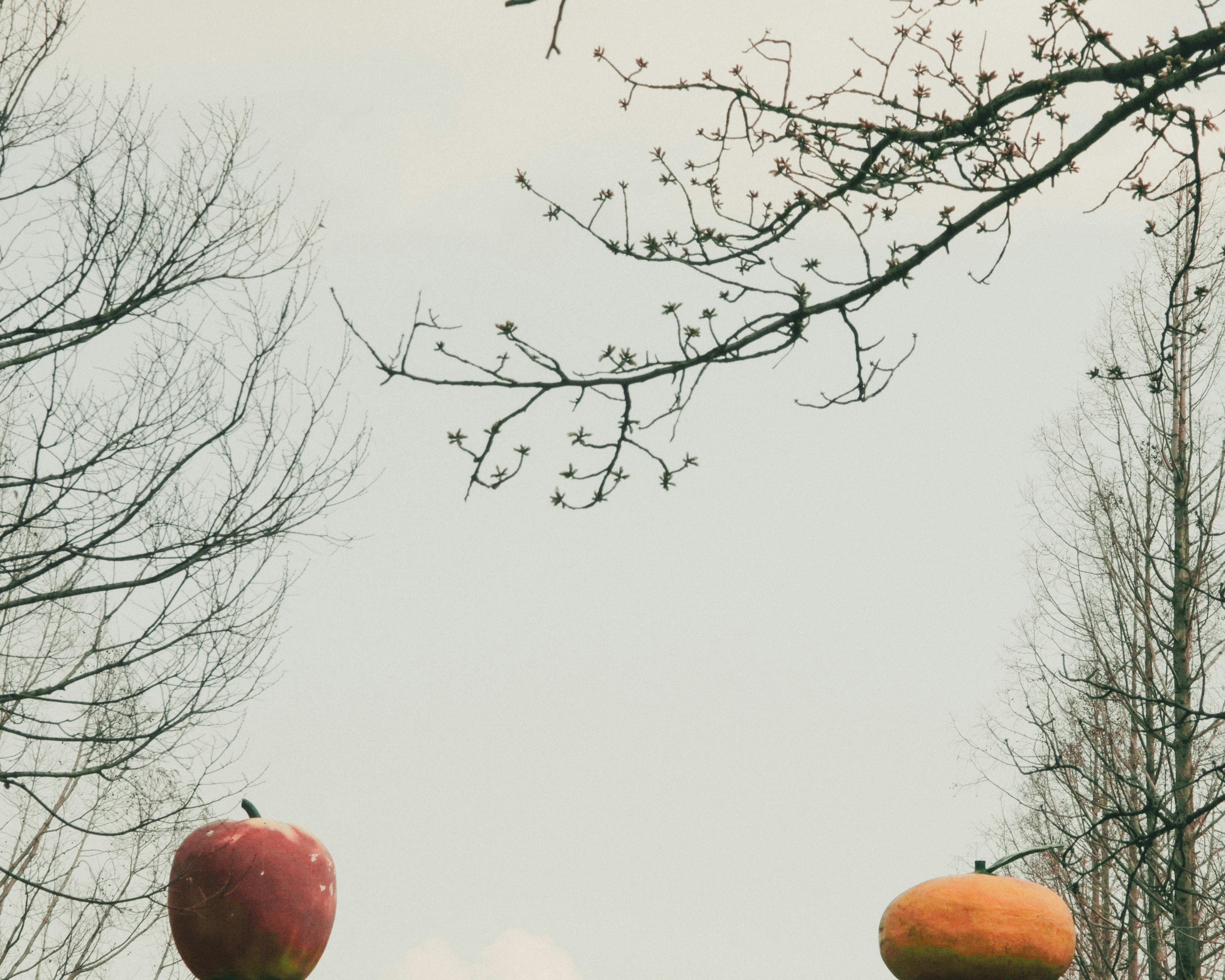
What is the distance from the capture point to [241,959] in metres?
5.96

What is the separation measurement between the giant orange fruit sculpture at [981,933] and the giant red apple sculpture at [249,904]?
9.22ft

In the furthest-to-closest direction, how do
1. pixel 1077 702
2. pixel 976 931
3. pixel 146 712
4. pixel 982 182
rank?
pixel 1077 702 < pixel 146 712 < pixel 976 931 < pixel 982 182

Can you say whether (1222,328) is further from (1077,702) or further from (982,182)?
(982,182)

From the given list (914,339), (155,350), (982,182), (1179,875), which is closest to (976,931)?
(914,339)

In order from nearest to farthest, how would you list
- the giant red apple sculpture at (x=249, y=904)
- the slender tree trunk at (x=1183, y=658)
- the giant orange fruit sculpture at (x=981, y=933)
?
the giant orange fruit sculpture at (x=981, y=933), the giant red apple sculpture at (x=249, y=904), the slender tree trunk at (x=1183, y=658)

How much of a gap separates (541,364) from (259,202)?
4.29 meters

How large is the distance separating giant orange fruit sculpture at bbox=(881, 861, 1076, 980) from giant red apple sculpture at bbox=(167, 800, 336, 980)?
A: 2.81m

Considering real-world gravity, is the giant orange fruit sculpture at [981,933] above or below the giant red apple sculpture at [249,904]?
above

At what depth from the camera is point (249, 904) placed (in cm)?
591

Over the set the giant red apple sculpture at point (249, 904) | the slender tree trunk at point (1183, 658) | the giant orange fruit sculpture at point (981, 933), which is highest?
the slender tree trunk at point (1183, 658)

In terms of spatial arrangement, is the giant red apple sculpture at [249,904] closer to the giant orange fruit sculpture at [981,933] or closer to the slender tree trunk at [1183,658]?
the giant orange fruit sculpture at [981,933]

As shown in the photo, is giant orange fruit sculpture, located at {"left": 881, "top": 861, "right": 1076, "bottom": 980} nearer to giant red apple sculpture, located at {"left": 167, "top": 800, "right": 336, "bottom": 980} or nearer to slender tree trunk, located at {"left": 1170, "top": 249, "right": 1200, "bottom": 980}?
giant red apple sculpture, located at {"left": 167, "top": 800, "right": 336, "bottom": 980}

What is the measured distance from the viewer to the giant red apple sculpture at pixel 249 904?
5922mm

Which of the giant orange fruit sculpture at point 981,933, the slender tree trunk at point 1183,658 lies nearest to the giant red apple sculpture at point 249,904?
the giant orange fruit sculpture at point 981,933
